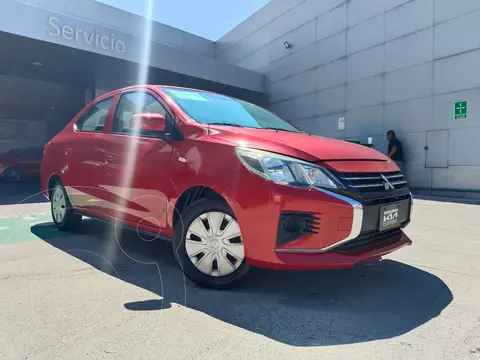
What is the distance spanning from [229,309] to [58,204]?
3.27m

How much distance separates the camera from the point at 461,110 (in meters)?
10.3

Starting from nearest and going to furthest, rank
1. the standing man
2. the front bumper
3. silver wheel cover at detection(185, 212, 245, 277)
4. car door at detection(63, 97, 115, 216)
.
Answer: the front bumper < silver wheel cover at detection(185, 212, 245, 277) < car door at detection(63, 97, 115, 216) < the standing man

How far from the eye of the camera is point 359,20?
43.9 feet

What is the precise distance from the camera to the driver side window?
11.7 feet

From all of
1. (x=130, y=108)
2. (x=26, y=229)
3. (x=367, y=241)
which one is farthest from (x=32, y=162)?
(x=367, y=241)

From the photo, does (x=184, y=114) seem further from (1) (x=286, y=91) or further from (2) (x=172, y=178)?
(1) (x=286, y=91)

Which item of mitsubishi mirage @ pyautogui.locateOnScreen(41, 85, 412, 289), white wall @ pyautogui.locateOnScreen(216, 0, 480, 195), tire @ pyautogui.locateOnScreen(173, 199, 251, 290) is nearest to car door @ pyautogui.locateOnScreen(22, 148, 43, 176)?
white wall @ pyautogui.locateOnScreen(216, 0, 480, 195)

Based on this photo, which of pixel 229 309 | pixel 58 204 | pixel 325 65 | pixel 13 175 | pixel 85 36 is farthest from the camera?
pixel 325 65

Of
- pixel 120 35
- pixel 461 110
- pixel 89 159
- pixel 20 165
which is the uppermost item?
pixel 120 35

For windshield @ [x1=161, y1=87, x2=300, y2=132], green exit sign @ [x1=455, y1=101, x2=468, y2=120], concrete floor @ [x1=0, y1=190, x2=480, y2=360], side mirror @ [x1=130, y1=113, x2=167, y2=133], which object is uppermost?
green exit sign @ [x1=455, y1=101, x2=468, y2=120]

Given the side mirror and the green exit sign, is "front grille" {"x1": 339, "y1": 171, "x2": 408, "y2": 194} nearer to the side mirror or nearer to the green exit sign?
the side mirror

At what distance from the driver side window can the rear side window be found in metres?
0.27

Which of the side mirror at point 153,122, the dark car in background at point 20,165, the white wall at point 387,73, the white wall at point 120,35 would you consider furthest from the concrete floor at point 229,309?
the dark car in background at point 20,165

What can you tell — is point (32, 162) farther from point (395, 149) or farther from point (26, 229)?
point (395, 149)
